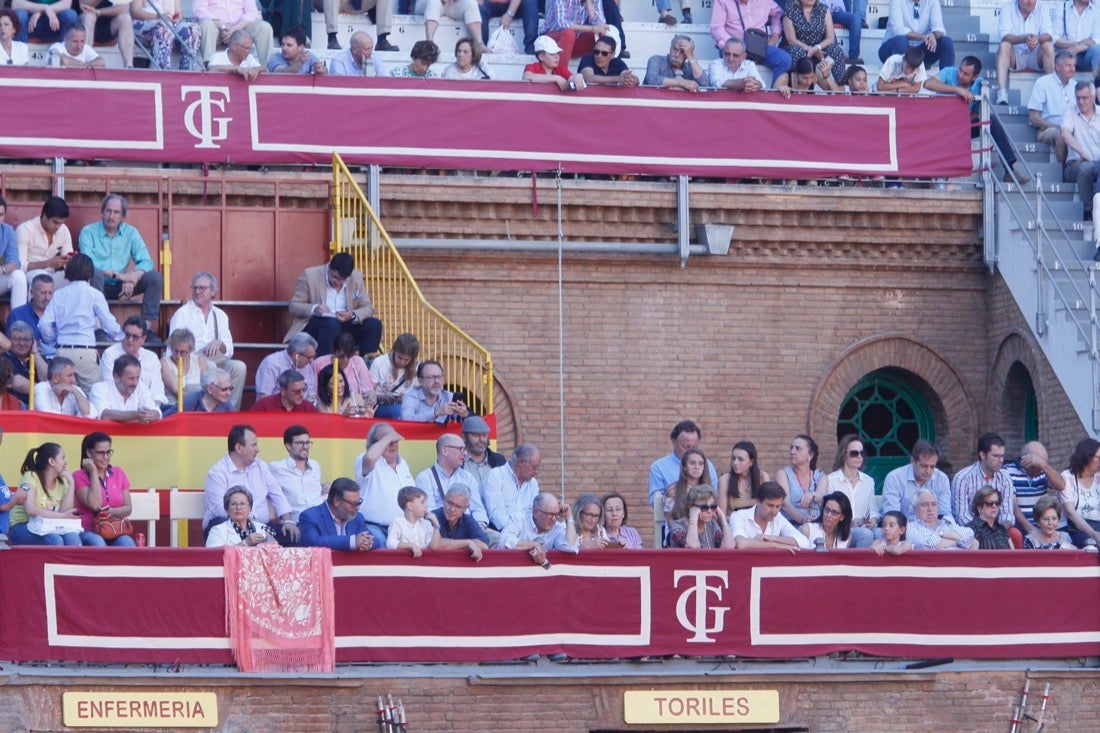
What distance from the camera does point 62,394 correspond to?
19.7 meters

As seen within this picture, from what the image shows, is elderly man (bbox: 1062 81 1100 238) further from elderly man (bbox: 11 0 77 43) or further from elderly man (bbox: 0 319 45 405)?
elderly man (bbox: 0 319 45 405)

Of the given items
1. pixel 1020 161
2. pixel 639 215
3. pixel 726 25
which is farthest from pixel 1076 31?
pixel 639 215

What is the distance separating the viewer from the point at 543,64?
24.7 m

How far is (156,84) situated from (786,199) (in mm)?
6863

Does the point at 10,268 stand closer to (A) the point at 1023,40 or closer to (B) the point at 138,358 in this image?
(B) the point at 138,358

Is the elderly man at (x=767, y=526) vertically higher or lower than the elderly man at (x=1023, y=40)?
lower

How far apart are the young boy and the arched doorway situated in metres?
8.86

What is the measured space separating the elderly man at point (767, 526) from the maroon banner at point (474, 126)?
6212mm

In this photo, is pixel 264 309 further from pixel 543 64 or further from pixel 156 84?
pixel 543 64

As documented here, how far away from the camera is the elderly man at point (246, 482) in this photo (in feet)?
60.0

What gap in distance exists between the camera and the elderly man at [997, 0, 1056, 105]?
2695 cm

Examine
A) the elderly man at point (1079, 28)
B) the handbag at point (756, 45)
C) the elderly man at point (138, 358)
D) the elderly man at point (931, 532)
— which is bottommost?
A: the elderly man at point (931, 532)

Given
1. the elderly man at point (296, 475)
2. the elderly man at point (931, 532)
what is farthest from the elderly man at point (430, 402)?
the elderly man at point (931, 532)

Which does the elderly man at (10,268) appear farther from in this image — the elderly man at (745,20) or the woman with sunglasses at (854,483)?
the elderly man at (745,20)
